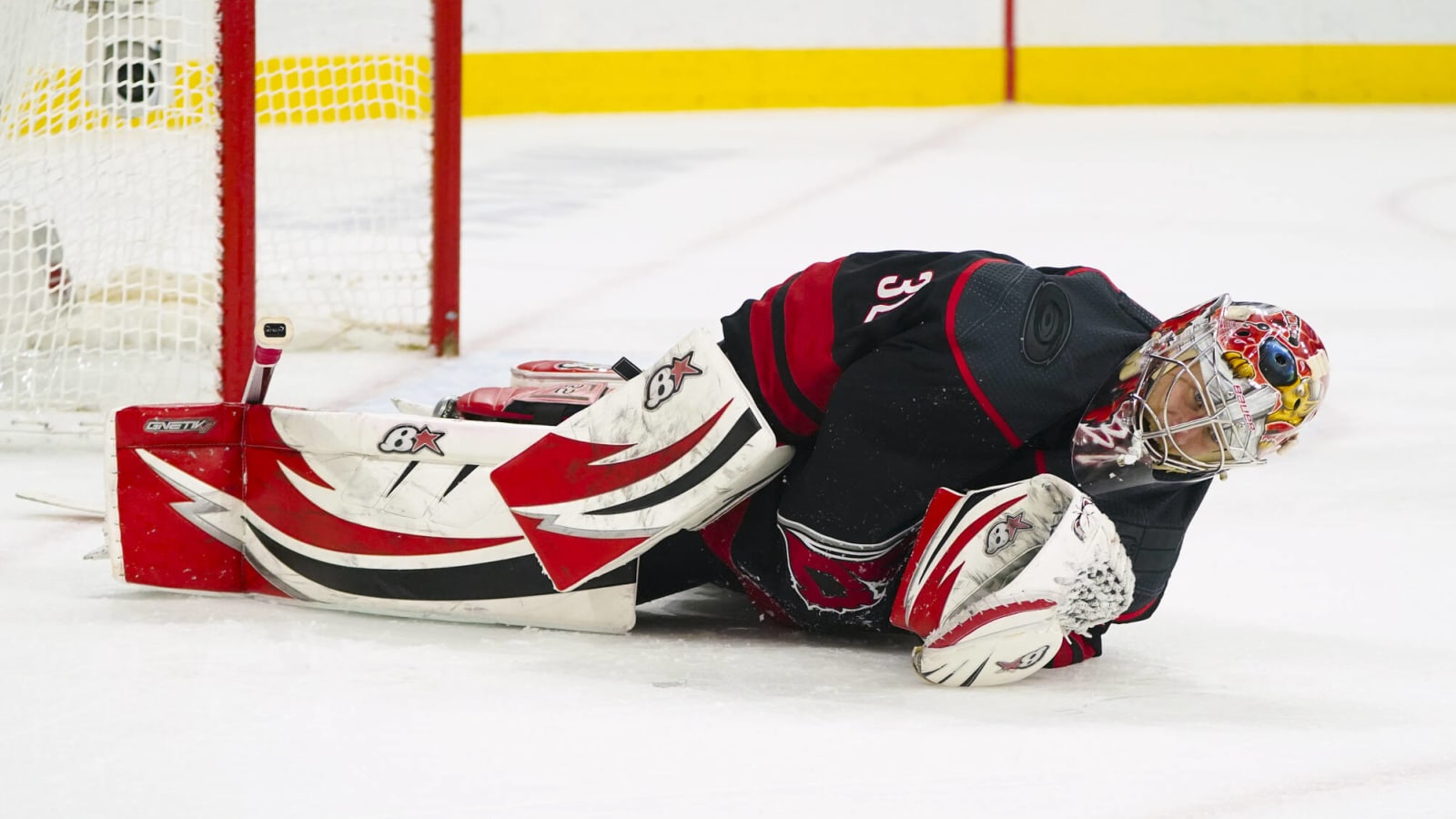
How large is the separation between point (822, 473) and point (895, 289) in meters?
0.21

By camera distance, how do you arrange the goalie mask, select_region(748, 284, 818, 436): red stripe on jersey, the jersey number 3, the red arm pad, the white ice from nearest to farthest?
the white ice, the goalie mask, the jersey number 3, select_region(748, 284, 818, 436): red stripe on jersey, the red arm pad

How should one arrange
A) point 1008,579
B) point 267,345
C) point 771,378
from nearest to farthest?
point 1008,579 < point 771,378 < point 267,345

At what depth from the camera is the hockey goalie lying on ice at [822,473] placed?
72.7 inches

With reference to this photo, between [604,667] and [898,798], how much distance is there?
0.49 metres

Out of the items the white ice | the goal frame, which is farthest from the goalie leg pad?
the goal frame

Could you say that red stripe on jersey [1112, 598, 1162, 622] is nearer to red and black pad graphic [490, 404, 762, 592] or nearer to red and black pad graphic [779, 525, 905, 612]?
red and black pad graphic [779, 525, 905, 612]

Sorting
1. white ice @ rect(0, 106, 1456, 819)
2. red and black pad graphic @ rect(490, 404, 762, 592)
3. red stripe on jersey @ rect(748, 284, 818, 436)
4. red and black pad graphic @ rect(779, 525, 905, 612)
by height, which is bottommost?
white ice @ rect(0, 106, 1456, 819)

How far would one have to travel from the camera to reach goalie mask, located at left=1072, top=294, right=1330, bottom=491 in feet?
5.87

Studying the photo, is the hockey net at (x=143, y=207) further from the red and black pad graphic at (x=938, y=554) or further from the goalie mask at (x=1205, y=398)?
the goalie mask at (x=1205, y=398)

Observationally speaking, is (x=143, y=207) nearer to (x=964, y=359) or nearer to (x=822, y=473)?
(x=822, y=473)

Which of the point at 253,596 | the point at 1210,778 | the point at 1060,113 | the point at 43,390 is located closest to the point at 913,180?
the point at 1060,113

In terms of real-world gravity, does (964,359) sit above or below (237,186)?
below

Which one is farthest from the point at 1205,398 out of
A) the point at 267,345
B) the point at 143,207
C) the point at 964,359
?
the point at 143,207

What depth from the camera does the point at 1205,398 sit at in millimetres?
1803
